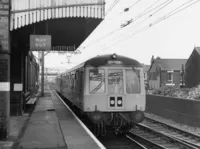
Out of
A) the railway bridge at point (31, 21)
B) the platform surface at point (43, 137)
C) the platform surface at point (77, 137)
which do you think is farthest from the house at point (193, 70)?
the platform surface at point (43, 137)

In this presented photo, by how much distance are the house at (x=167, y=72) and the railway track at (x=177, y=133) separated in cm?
3911

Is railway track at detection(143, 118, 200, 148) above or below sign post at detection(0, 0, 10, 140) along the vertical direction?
below

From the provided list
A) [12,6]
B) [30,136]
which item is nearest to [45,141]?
[30,136]

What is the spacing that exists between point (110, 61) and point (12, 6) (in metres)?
3.62

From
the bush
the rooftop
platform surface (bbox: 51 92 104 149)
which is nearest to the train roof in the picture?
platform surface (bbox: 51 92 104 149)

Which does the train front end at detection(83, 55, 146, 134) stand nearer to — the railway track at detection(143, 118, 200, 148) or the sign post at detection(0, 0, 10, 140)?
the railway track at detection(143, 118, 200, 148)

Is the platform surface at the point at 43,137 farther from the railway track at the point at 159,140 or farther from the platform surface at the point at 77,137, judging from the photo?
the railway track at the point at 159,140

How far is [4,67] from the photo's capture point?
8898 millimetres

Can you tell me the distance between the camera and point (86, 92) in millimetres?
10383

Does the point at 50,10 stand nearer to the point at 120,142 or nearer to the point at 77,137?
the point at 77,137

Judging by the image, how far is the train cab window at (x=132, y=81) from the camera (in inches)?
420

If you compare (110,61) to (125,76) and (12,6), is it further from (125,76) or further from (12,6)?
(12,6)

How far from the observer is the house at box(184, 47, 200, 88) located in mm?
40250

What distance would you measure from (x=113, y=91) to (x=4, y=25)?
4036 millimetres
